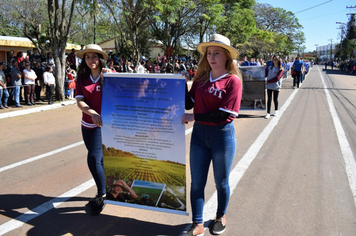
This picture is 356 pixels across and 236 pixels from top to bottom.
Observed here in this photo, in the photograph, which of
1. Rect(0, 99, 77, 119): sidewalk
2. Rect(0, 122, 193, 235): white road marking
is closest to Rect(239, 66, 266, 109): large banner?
Rect(0, 122, 193, 235): white road marking

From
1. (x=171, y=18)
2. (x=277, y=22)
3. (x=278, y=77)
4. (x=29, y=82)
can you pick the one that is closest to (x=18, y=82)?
(x=29, y=82)

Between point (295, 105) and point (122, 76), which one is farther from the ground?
point (122, 76)

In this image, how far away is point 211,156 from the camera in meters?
3.08

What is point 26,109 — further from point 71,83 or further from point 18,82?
point 71,83

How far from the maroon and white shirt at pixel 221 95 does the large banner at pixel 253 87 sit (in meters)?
6.90

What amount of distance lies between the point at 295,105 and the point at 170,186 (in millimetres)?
10603

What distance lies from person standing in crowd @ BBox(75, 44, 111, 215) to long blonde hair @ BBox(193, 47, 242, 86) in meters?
1.12

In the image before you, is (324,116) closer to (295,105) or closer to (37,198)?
(295,105)

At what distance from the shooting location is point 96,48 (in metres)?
3.59

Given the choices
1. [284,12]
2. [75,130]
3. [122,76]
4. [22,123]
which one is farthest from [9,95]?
[284,12]

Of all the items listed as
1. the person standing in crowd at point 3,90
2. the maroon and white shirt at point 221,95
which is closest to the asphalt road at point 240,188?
the maroon and white shirt at point 221,95

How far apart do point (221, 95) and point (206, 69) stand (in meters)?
0.38

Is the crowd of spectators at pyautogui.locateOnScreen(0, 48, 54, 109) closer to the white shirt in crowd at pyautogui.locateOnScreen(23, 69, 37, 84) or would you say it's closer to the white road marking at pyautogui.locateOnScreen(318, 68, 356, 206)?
the white shirt in crowd at pyautogui.locateOnScreen(23, 69, 37, 84)

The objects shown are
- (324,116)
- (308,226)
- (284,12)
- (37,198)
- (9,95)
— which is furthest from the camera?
(284,12)
